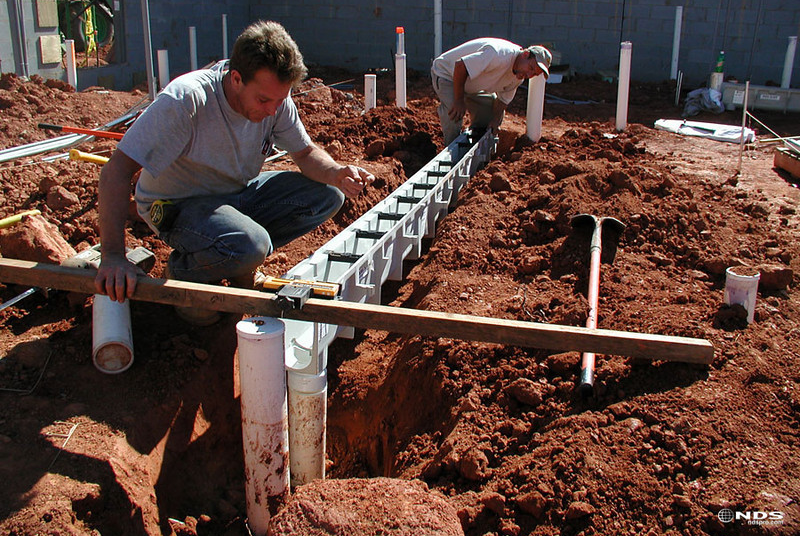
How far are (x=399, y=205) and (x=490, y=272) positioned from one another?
837 mm

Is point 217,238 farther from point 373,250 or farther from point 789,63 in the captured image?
point 789,63

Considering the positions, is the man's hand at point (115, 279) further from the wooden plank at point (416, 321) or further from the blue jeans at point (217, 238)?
the blue jeans at point (217, 238)

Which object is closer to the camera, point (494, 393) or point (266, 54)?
point (266, 54)

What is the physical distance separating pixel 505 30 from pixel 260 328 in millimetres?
11461

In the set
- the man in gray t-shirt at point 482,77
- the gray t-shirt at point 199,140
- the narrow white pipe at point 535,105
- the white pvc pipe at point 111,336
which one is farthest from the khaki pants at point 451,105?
the white pvc pipe at point 111,336

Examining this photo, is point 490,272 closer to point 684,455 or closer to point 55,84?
point 684,455

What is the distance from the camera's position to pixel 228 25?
13.8m

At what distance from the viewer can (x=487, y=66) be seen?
6.57 meters

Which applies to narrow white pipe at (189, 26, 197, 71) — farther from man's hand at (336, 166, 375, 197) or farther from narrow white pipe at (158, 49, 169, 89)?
Result: man's hand at (336, 166, 375, 197)

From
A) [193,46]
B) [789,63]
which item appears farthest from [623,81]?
[193,46]

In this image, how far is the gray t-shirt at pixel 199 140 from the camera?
2.87m

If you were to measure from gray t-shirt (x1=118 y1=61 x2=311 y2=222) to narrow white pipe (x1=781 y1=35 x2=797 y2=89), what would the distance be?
9904 mm

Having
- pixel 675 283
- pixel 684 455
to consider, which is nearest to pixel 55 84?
pixel 675 283

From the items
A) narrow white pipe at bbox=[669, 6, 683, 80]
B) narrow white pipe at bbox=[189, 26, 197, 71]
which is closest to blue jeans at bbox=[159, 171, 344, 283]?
narrow white pipe at bbox=[189, 26, 197, 71]
